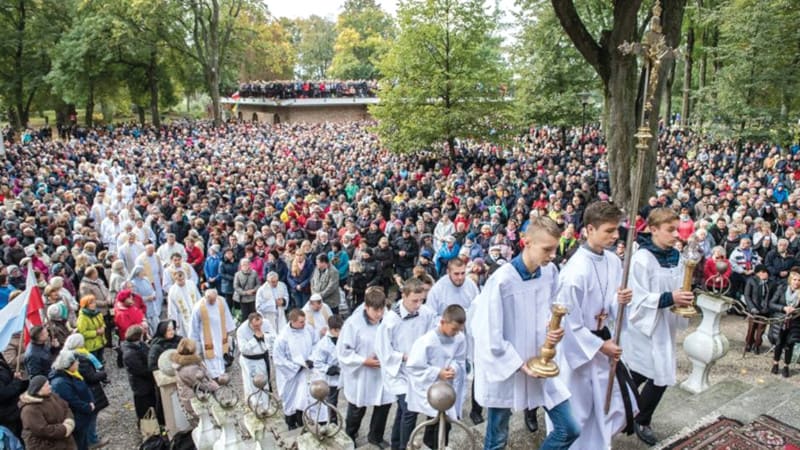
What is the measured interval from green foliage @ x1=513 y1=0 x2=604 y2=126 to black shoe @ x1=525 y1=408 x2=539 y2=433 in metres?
21.2

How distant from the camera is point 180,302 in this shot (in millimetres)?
8352

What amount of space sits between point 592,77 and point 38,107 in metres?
39.3

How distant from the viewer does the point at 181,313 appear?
27.4 ft

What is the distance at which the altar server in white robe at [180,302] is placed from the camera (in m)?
8.33

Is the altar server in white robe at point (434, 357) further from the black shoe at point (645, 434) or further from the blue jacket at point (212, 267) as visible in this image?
the blue jacket at point (212, 267)

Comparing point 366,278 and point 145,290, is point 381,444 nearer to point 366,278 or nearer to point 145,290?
point 366,278

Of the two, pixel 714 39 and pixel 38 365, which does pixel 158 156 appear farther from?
pixel 714 39

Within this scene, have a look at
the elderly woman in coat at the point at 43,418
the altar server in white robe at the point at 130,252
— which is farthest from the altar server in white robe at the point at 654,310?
the altar server in white robe at the point at 130,252

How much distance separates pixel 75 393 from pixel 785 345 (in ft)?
27.1

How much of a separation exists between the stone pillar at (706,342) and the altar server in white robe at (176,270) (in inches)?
269

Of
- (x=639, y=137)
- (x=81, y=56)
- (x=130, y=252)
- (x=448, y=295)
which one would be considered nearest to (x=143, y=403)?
(x=448, y=295)

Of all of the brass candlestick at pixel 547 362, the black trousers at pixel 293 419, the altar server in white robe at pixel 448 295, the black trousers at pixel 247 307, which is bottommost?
the black trousers at pixel 293 419

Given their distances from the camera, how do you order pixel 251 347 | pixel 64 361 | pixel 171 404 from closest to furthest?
pixel 64 361 → pixel 171 404 → pixel 251 347

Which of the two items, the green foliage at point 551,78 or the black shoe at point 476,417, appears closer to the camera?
the black shoe at point 476,417
